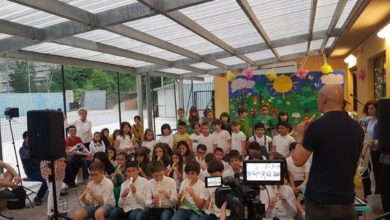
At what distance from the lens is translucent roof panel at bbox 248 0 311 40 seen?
16.5ft

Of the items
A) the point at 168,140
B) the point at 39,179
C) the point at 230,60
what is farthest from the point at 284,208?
the point at 230,60

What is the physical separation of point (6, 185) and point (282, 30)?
543cm

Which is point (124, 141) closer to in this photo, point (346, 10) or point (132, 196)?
point (132, 196)

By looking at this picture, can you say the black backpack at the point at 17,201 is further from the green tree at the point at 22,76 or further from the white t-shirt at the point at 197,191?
the white t-shirt at the point at 197,191

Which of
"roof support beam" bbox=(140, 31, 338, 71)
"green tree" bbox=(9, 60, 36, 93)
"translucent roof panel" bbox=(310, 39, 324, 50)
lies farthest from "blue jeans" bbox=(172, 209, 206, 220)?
"translucent roof panel" bbox=(310, 39, 324, 50)

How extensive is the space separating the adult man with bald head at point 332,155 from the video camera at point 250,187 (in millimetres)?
227

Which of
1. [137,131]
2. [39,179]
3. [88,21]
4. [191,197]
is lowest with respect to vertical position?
[39,179]

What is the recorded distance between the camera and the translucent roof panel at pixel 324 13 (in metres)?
5.43

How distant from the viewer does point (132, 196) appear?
161 inches

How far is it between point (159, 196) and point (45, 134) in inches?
55.8

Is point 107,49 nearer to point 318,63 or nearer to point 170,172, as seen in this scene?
point 170,172

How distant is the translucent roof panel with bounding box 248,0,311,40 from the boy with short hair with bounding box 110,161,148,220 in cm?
263

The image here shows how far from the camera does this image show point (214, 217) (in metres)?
3.63

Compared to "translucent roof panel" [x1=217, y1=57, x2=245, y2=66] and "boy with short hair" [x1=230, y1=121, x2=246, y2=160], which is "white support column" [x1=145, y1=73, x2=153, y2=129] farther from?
"boy with short hair" [x1=230, y1=121, x2=246, y2=160]
